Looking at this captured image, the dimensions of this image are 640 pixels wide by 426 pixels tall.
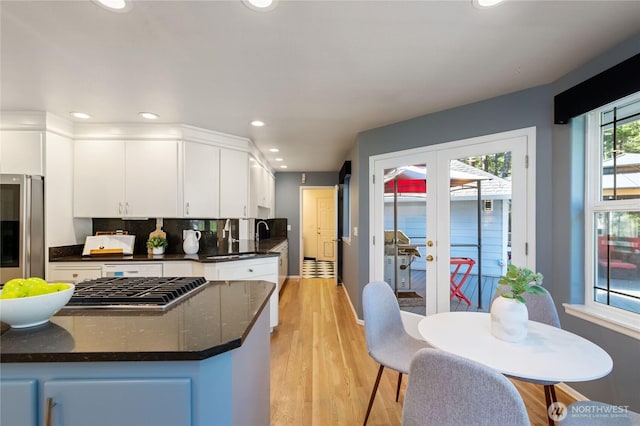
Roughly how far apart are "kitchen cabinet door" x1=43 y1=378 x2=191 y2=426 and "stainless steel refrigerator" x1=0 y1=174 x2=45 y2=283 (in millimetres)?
2591

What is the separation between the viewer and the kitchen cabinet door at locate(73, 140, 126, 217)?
314cm

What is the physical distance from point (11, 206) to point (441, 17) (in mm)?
3725

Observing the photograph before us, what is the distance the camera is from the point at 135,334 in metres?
0.99

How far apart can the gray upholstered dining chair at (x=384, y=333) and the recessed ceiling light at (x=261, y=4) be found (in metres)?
1.65

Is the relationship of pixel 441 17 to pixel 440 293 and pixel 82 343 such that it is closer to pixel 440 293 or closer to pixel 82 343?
pixel 82 343

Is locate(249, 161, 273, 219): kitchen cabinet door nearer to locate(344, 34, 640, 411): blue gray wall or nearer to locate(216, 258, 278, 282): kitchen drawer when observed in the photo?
locate(216, 258, 278, 282): kitchen drawer

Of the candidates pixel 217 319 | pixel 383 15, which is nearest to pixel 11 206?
pixel 217 319

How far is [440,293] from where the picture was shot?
2.91 metres

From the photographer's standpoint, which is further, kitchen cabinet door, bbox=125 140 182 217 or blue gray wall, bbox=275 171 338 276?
blue gray wall, bbox=275 171 338 276

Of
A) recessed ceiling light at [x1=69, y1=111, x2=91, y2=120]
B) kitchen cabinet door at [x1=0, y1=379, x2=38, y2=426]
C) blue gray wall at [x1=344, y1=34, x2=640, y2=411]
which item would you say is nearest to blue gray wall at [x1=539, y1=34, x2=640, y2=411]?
blue gray wall at [x1=344, y1=34, x2=640, y2=411]

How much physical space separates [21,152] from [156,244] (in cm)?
145

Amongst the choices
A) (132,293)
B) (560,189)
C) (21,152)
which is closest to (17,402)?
(132,293)

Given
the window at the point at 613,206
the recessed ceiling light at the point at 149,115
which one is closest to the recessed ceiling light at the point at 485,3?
the window at the point at 613,206

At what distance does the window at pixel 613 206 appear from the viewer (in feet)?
6.00
